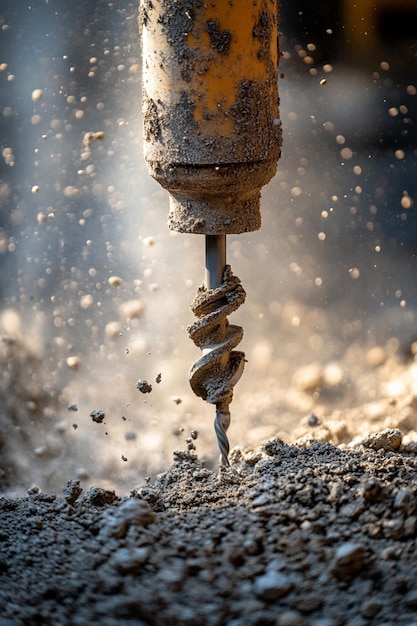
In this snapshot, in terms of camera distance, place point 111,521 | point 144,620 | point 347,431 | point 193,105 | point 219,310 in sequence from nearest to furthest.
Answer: point 144,620
point 111,521
point 193,105
point 219,310
point 347,431

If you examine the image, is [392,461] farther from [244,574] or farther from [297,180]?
[297,180]

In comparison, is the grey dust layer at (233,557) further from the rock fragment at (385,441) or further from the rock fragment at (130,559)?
the rock fragment at (385,441)

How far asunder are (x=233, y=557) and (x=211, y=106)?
2.35 feet

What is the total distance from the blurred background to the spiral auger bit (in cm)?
60

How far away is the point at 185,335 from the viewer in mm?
2033

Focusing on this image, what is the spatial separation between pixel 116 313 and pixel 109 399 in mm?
222

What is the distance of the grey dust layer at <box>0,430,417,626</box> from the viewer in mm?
965

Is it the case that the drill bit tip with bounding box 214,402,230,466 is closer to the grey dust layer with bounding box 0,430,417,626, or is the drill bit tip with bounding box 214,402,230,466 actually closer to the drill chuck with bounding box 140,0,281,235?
the grey dust layer with bounding box 0,430,417,626

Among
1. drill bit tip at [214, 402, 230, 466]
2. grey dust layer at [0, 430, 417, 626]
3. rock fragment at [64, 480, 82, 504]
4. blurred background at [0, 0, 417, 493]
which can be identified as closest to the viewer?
grey dust layer at [0, 430, 417, 626]

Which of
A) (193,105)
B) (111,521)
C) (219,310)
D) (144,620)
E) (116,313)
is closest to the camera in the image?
(144,620)

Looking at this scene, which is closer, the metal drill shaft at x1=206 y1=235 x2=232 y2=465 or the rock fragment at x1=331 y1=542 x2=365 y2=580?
the rock fragment at x1=331 y1=542 x2=365 y2=580

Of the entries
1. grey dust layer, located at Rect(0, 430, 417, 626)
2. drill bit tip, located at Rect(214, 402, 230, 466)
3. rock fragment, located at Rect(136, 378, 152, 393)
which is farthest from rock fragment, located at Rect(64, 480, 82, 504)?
rock fragment, located at Rect(136, 378, 152, 393)

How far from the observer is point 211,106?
1316 mm

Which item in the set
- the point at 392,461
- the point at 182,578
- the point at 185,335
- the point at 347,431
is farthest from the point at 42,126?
the point at 182,578
